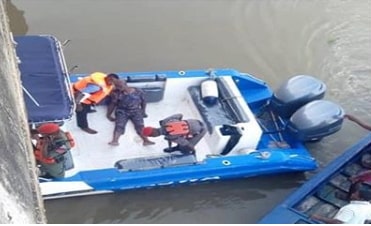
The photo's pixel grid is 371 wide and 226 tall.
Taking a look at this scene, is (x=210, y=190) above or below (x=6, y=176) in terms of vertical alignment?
below

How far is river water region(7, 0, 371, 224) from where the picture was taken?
8602 mm

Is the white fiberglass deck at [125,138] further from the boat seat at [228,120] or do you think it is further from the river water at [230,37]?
the river water at [230,37]

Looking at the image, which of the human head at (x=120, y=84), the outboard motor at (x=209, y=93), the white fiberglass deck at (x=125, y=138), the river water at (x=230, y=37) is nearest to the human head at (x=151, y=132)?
the white fiberglass deck at (x=125, y=138)

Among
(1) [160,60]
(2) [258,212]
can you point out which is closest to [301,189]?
(2) [258,212]

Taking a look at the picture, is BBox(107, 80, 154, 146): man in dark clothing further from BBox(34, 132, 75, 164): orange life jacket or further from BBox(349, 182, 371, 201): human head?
BBox(349, 182, 371, 201): human head

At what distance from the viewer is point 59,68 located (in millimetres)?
6391

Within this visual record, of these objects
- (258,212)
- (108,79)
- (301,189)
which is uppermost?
(108,79)

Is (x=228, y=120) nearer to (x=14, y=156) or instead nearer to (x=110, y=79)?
(x=110, y=79)

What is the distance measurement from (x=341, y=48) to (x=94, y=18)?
3171 millimetres

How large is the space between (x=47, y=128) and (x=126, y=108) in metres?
1.06

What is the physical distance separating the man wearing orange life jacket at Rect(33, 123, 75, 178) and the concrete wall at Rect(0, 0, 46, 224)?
44cm

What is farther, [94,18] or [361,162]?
[94,18]

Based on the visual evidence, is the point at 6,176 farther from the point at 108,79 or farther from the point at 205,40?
the point at 205,40

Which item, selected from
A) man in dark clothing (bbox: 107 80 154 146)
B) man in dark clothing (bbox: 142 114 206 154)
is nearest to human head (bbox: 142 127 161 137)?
man in dark clothing (bbox: 142 114 206 154)
